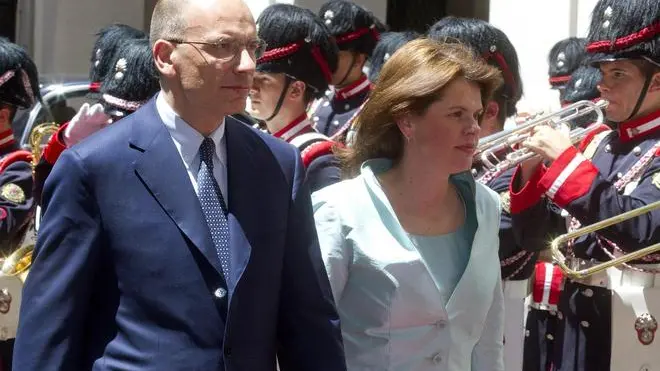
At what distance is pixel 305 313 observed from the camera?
3.48m

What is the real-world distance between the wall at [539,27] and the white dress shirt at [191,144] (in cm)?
594

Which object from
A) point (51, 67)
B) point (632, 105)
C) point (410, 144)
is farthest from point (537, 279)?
point (51, 67)

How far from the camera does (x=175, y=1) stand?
3457 mm

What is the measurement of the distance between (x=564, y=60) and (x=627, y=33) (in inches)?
126

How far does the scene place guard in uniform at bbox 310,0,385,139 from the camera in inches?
323

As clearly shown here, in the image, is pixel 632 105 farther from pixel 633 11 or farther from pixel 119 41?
pixel 119 41

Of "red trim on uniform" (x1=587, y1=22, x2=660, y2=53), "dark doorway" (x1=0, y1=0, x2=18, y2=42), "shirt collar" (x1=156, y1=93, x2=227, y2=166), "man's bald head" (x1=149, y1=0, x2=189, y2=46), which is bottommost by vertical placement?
"dark doorway" (x1=0, y1=0, x2=18, y2=42)

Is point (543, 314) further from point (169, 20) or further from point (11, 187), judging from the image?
point (169, 20)

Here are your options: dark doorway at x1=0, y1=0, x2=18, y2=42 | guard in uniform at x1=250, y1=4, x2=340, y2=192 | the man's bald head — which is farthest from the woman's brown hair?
dark doorway at x1=0, y1=0, x2=18, y2=42

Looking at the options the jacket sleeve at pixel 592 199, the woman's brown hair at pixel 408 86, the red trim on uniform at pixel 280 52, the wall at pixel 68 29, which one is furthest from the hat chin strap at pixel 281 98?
the wall at pixel 68 29

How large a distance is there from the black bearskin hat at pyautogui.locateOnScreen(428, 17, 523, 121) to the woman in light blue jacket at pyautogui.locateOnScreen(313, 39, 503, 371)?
5.84 feet

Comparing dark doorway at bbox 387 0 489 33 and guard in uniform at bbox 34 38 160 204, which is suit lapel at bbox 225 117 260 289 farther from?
dark doorway at bbox 387 0 489 33

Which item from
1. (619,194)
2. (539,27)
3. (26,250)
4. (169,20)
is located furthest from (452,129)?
(539,27)

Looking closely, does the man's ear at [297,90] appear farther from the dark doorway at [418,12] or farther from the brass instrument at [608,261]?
the dark doorway at [418,12]
